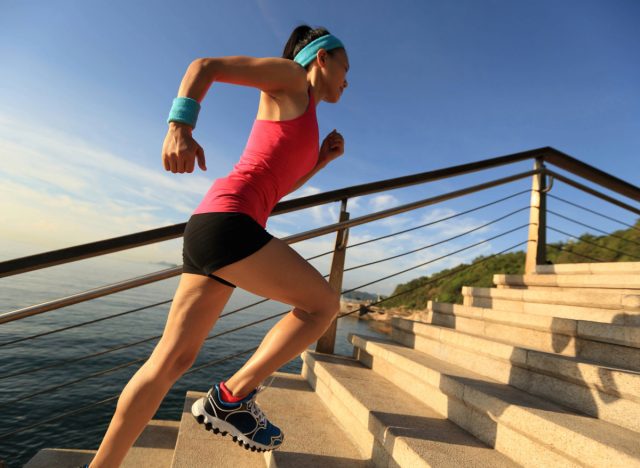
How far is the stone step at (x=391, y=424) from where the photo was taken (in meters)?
1.24

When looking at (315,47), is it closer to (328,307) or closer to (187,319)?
(328,307)

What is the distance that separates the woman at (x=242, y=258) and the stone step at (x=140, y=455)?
2.37 feet

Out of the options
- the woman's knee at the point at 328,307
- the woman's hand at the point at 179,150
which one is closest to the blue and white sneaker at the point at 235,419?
the woman's knee at the point at 328,307

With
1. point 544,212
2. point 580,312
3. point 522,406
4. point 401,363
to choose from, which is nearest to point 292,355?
point 522,406

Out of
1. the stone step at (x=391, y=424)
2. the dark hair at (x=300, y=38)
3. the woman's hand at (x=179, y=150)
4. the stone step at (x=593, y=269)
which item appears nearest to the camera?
the woman's hand at (x=179, y=150)

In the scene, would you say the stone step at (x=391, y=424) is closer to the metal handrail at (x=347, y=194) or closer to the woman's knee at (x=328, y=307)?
the woman's knee at (x=328, y=307)

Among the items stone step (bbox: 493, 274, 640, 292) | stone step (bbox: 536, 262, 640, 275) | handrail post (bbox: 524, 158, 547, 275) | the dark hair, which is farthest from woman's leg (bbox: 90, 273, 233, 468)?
handrail post (bbox: 524, 158, 547, 275)

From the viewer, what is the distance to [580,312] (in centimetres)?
228

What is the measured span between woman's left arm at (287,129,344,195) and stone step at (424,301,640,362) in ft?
5.32

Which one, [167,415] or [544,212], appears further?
[544,212]

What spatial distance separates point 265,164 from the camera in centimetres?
116

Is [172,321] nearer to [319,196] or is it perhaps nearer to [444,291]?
[319,196]

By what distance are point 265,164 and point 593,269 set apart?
10.5ft

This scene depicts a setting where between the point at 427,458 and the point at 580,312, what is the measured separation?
1749 mm
